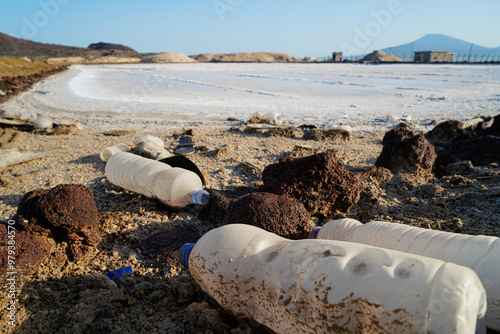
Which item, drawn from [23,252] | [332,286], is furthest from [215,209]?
[332,286]

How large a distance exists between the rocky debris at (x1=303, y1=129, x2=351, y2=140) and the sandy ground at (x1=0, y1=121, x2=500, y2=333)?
29cm

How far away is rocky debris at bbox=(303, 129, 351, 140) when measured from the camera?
7.32m

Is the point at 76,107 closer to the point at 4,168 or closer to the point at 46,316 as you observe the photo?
the point at 4,168

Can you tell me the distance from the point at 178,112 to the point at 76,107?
448 cm

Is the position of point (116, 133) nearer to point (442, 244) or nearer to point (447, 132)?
point (442, 244)

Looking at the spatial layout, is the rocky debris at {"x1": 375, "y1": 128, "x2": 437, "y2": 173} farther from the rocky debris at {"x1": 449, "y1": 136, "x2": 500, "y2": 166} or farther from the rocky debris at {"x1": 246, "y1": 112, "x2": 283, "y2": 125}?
the rocky debris at {"x1": 246, "y1": 112, "x2": 283, "y2": 125}

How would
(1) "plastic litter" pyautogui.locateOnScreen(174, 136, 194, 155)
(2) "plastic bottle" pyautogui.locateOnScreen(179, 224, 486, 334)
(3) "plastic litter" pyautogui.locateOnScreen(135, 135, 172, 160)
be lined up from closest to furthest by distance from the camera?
1. (2) "plastic bottle" pyautogui.locateOnScreen(179, 224, 486, 334)
2. (3) "plastic litter" pyautogui.locateOnScreen(135, 135, 172, 160)
3. (1) "plastic litter" pyautogui.locateOnScreen(174, 136, 194, 155)

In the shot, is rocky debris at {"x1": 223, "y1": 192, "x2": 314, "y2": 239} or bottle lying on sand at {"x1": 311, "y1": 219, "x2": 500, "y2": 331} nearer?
bottle lying on sand at {"x1": 311, "y1": 219, "x2": 500, "y2": 331}

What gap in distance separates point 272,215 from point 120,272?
1409mm

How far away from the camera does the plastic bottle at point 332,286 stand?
1298 mm

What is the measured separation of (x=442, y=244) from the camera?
2160 millimetres

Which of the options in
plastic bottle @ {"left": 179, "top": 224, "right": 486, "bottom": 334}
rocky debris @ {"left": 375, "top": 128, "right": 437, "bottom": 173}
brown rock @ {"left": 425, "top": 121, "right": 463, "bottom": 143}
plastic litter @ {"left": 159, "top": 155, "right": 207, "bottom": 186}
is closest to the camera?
plastic bottle @ {"left": 179, "top": 224, "right": 486, "bottom": 334}

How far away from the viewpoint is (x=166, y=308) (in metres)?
2.21

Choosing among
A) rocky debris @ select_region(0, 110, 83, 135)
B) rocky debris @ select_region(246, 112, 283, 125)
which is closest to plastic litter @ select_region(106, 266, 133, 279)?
rocky debris @ select_region(0, 110, 83, 135)
